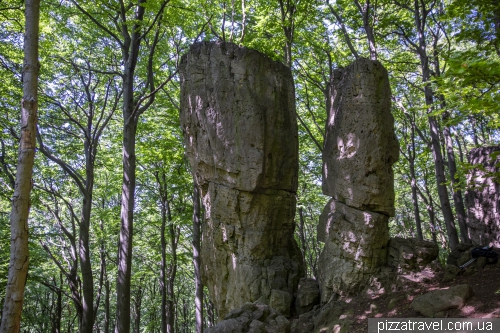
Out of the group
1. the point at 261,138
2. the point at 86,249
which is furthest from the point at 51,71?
the point at 261,138

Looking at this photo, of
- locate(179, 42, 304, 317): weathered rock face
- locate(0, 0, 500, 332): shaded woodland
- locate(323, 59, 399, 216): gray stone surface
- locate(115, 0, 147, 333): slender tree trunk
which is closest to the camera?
locate(323, 59, 399, 216): gray stone surface

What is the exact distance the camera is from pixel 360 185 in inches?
328

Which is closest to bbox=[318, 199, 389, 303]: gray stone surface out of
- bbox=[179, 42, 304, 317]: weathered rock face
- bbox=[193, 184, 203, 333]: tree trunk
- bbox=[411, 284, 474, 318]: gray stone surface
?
bbox=[179, 42, 304, 317]: weathered rock face

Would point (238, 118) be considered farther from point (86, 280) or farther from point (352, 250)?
point (86, 280)

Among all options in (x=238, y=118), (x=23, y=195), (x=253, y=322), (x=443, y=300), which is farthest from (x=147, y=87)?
(x=443, y=300)

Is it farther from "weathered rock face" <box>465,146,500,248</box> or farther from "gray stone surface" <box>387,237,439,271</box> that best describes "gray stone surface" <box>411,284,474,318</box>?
"weathered rock face" <box>465,146,500,248</box>

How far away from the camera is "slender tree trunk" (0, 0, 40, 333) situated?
4.41 meters

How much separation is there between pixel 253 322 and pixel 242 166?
3999 mm

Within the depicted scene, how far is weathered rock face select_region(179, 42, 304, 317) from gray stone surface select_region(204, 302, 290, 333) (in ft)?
5.92

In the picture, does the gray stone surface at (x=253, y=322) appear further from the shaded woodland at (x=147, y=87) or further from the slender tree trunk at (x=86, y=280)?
the slender tree trunk at (x=86, y=280)

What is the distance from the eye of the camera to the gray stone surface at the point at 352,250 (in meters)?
8.03

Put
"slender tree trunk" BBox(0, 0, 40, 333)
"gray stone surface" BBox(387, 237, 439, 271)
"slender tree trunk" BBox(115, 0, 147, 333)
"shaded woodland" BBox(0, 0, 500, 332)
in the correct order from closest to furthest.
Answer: "slender tree trunk" BBox(0, 0, 40, 333) → "gray stone surface" BBox(387, 237, 439, 271) → "slender tree trunk" BBox(115, 0, 147, 333) → "shaded woodland" BBox(0, 0, 500, 332)

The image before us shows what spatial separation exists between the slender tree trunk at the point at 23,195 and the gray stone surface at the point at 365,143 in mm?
6488

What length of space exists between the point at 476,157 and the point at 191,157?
1051 cm
